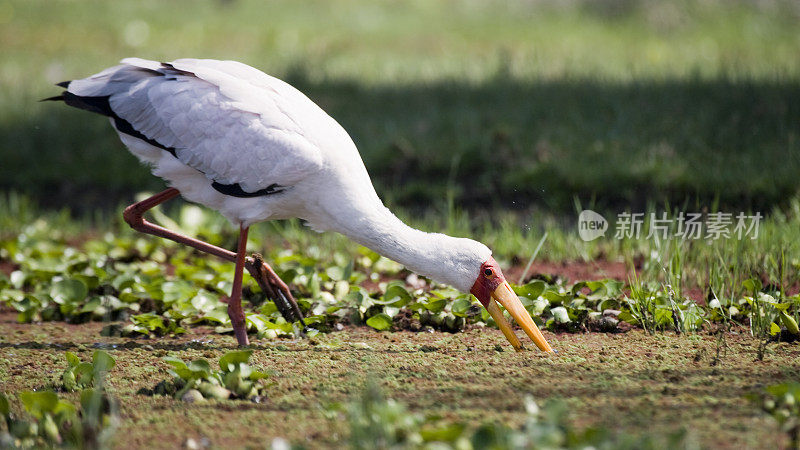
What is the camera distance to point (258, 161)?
13.4 ft

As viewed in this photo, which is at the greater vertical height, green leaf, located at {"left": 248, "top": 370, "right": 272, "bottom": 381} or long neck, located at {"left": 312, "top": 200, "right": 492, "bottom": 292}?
long neck, located at {"left": 312, "top": 200, "right": 492, "bottom": 292}

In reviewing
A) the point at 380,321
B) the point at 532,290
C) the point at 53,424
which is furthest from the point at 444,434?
the point at 532,290

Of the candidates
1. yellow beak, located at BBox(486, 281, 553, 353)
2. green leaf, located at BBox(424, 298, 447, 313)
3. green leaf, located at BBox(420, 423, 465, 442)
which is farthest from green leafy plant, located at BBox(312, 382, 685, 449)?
green leaf, located at BBox(424, 298, 447, 313)

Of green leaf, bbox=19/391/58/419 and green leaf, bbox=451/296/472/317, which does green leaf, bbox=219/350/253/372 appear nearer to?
green leaf, bbox=19/391/58/419

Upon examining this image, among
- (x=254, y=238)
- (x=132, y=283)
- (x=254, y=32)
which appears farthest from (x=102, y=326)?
(x=254, y=32)

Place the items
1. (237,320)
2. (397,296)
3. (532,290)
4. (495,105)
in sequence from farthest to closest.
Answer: (495,105) → (397,296) → (532,290) → (237,320)

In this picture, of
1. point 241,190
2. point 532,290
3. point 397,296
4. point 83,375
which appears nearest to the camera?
point 83,375

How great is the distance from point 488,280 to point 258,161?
3.98 feet

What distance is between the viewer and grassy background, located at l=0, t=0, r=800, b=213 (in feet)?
21.5

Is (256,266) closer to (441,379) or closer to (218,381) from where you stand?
(218,381)

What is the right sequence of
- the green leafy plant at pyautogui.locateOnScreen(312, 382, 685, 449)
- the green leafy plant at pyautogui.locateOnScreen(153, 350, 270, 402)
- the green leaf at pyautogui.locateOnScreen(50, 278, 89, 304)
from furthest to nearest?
the green leaf at pyautogui.locateOnScreen(50, 278, 89, 304)
the green leafy plant at pyautogui.locateOnScreen(153, 350, 270, 402)
the green leafy plant at pyautogui.locateOnScreen(312, 382, 685, 449)

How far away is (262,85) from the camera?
429 centimetres

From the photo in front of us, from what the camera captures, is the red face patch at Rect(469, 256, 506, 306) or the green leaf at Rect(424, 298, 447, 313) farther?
the green leaf at Rect(424, 298, 447, 313)

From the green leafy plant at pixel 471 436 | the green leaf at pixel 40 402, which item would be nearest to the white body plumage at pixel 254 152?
the green leafy plant at pixel 471 436
